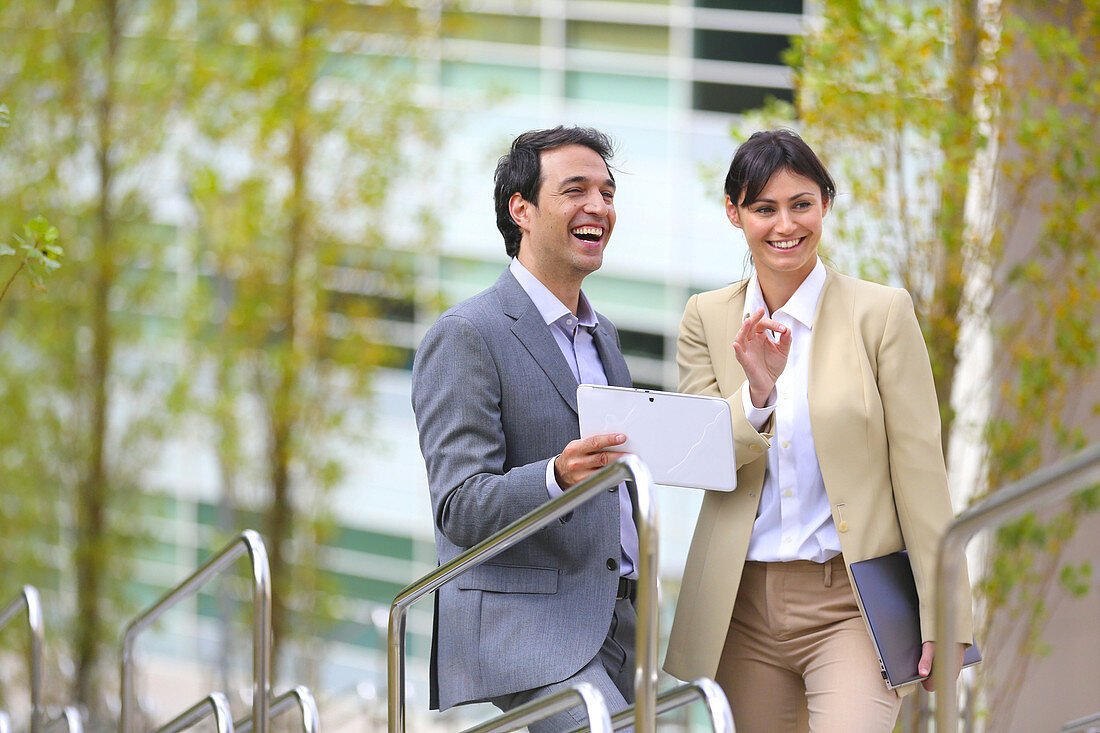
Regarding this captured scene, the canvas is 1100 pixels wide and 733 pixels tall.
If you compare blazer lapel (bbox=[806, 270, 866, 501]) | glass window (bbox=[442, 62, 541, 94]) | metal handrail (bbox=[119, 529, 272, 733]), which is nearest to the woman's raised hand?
blazer lapel (bbox=[806, 270, 866, 501])

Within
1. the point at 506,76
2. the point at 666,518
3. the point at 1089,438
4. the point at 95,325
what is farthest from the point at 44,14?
the point at 1089,438

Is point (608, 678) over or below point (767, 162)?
below

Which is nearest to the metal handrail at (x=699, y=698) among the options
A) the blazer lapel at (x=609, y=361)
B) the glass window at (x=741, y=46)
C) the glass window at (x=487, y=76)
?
the blazer lapel at (x=609, y=361)

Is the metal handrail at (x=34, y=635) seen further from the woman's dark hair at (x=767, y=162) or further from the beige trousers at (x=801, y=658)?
the woman's dark hair at (x=767, y=162)

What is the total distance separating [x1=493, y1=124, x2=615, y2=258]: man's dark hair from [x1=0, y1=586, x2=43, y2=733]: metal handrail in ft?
7.32

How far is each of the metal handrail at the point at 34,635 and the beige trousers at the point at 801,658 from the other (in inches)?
95.9

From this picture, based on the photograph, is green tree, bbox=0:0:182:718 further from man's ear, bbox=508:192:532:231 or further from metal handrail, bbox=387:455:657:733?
metal handrail, bbox=387:455:657:733

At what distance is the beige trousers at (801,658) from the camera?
94.4 inches

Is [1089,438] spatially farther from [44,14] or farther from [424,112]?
[44,14]

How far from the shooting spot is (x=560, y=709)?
224 cm

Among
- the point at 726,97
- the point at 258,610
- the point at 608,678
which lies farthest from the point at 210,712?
the point at 726,97

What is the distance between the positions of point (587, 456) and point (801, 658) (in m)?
0.65

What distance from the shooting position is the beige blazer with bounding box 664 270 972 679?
2.40 metres

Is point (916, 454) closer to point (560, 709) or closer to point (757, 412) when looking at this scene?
point (757, 412)
